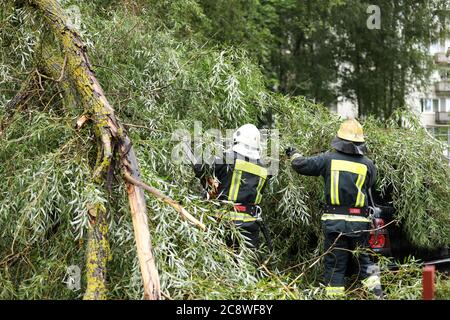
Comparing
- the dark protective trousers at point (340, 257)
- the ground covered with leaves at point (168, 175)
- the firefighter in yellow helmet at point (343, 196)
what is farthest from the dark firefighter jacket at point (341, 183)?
the ground covered with leaves at point (168, 175)

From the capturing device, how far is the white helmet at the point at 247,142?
5828mm

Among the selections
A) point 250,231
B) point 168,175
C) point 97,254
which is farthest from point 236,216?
point 97,254

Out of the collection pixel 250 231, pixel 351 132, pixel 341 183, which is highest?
pixel 351 132

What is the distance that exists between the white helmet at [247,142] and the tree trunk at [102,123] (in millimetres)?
1134

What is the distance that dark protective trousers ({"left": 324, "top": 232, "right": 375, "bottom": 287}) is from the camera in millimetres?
5453

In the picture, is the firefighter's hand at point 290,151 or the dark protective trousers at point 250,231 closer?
the dark protective trousers at point 250,231

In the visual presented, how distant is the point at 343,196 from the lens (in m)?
5.58

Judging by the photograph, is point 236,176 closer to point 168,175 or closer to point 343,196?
point 168,175

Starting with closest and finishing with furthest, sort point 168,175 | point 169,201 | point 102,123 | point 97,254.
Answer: point 97,254, point 169,201, point 102,123, point 168,175

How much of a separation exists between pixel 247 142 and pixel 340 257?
127 cm

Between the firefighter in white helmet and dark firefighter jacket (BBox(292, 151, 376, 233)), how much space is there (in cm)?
39

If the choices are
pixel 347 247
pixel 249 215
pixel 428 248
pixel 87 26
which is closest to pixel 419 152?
pixel 428 248

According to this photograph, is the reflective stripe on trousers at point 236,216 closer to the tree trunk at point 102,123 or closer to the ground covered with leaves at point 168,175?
the ground covered with leaves at point 168,175

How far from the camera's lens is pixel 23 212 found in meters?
4.59
